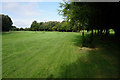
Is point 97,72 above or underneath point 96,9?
underneath

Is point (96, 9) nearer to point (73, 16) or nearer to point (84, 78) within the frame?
point (73, 16)

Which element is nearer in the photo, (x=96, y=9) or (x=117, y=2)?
(x=117, y=2)

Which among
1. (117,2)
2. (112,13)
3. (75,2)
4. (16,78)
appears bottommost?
(16,78)

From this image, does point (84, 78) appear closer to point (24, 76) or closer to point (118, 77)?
point (118, 77)

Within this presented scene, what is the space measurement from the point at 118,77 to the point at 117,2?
622 cm

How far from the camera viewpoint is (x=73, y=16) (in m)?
9.53

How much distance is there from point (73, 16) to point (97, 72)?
24.2 ft

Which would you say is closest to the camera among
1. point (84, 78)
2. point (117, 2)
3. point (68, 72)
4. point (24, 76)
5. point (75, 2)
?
point (84, 78)

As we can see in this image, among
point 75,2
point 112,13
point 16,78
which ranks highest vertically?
point 75,2

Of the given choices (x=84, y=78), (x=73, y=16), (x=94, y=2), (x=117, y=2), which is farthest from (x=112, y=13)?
(x=84, y=78)

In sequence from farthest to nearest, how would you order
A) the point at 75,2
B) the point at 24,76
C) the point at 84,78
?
the point at 75,2, the point at 24,76, the point at 84,78

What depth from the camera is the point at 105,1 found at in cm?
636

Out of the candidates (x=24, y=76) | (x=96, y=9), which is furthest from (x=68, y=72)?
(x=96, y=9)

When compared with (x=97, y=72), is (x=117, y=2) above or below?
above
